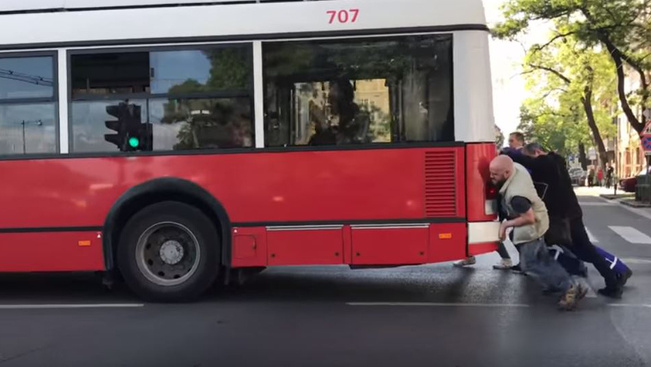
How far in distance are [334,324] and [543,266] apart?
2.32 meters

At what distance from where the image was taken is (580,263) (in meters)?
7.84

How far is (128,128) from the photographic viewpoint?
7055mm

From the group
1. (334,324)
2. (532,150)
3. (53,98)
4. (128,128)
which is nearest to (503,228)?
(532,150)

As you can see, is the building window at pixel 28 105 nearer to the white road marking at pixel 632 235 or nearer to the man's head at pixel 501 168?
the man's head at pixel 501 168

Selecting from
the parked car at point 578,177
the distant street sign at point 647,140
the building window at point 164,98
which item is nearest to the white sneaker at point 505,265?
the building window at point 164,98

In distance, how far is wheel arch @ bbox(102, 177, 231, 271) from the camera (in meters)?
6.94

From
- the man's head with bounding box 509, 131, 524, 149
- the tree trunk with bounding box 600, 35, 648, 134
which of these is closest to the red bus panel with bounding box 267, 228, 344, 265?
the man's head with bounding box 509, 131, 524, 149

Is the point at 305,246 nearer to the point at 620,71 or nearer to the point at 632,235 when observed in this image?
the point at 632,235

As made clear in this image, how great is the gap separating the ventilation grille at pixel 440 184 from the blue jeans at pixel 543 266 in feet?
2.89

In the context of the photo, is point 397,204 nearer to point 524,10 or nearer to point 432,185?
point 432,185

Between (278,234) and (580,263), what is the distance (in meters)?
3.77

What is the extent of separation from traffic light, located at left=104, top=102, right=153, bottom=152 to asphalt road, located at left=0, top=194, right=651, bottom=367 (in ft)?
6.03

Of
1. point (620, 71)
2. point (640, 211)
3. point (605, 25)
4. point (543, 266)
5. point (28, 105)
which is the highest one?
point (605, 25)

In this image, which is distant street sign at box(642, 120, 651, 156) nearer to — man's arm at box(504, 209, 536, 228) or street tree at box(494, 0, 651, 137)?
street tree at box(494, 0, 651, 137)
